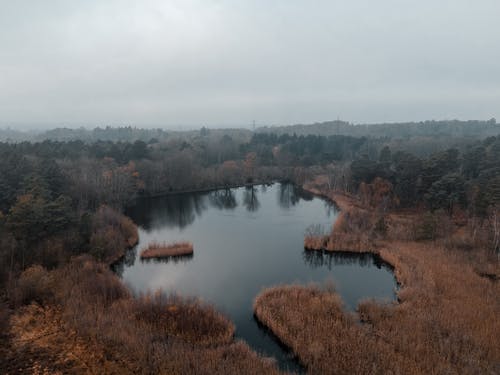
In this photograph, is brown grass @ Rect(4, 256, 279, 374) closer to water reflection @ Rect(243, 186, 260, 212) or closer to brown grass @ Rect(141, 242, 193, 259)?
brown grass @ Rect(141, 242, 193, 259)

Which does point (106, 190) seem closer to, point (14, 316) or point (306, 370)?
point (14, 316)

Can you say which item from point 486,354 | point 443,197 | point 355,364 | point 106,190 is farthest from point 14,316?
point 443,197

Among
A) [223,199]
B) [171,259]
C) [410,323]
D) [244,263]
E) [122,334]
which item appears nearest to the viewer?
[122,334]

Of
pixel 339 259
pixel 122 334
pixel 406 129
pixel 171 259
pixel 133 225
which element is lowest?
pixel 339 259

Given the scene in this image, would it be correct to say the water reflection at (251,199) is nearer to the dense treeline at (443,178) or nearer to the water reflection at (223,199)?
the water reflection at (223,199)

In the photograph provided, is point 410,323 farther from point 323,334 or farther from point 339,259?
point 339,259

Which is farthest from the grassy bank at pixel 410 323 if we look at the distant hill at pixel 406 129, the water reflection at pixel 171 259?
the distant hill at pixel 406 129

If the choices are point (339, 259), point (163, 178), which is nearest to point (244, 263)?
point (339, 259)
